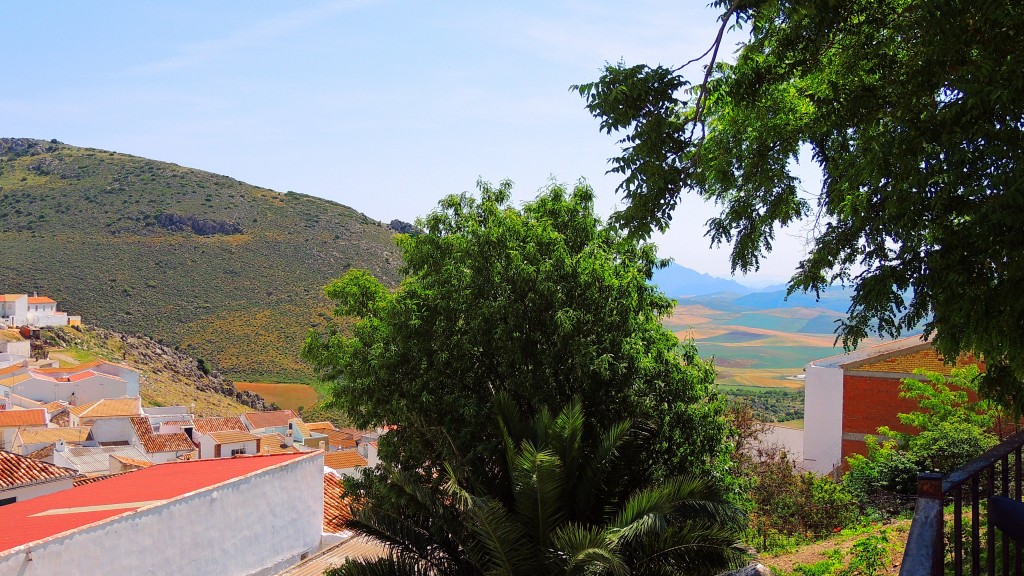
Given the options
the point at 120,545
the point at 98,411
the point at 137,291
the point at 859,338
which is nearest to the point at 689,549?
the point at 859,338

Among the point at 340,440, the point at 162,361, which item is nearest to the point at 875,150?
the point at 340,440

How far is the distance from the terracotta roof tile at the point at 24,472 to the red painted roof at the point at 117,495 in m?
8.12

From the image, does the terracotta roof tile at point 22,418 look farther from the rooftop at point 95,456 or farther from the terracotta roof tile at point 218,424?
the terracotta roof tile at point 218,424

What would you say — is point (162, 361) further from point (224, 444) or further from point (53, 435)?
point (224, 444)

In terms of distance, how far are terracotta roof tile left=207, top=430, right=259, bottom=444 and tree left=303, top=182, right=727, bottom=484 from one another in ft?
81.6

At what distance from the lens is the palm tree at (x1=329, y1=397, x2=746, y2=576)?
305 inches

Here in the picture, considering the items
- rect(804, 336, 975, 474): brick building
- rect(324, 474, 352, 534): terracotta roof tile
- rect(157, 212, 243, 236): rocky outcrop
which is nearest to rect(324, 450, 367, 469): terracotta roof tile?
rect(324, 474, 352, 534): terracotta roof tile

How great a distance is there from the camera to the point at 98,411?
→ 37656mm

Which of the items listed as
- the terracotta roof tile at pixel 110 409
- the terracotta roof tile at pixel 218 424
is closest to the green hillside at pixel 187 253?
the terracotta roof tile at pixel 110 409

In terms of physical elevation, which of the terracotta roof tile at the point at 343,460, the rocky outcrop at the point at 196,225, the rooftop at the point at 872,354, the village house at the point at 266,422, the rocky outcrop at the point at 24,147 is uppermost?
the rocky outcrop at the point at 24,147

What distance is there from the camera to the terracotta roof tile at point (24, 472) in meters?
21.3

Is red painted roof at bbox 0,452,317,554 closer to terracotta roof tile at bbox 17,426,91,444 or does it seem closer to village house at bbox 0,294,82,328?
terracotta roof tile at bbox 17,426,91,444

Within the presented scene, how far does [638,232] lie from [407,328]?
5659 millimetres

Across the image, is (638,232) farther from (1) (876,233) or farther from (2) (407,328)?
(2) (407,328)
